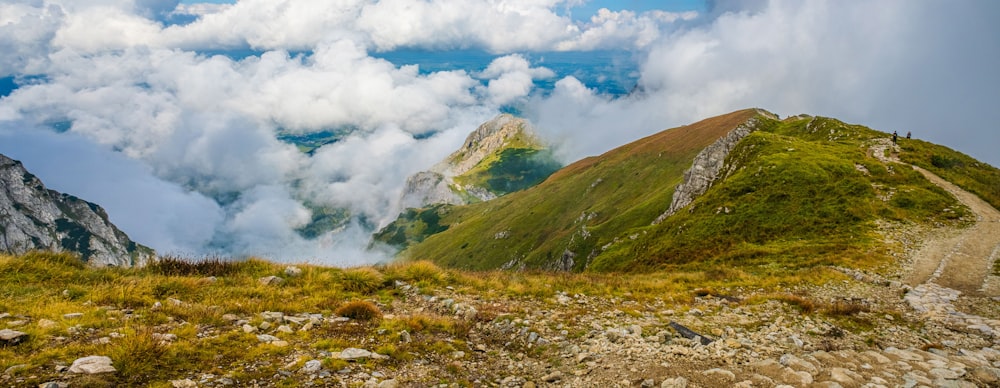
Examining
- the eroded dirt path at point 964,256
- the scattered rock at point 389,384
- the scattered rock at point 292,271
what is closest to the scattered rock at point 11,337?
the scattered rock at point 389,384

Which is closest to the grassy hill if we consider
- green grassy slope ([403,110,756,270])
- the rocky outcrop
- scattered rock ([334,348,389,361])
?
the rocky outcrop

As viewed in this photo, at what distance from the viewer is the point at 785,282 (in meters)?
21.9

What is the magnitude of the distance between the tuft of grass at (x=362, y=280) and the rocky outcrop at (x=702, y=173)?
227 ft

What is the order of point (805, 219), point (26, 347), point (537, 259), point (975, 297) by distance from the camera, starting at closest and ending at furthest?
point (26, 347) < point (975, 297) < point (805, 219) < point (537, 259)

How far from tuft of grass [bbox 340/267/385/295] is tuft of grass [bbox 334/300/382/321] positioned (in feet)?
11.3

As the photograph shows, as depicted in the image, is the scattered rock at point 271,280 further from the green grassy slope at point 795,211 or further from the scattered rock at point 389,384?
the green grassy slope at point 795,211

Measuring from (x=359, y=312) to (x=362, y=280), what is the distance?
4.45 meters

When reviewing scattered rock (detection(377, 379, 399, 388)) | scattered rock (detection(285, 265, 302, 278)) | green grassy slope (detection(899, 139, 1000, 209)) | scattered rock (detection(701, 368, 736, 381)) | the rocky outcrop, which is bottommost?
scattered rock (detection(701, 368, 736, 381))

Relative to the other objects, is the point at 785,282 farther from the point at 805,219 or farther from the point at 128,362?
the point at 128,362

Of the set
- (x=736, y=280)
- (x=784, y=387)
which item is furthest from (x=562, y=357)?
(x=736, y=280)

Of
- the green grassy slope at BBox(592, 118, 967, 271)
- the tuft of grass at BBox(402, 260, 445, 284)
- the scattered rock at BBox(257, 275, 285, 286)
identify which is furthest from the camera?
the green grassy slope at BBox(592, 118, 967, 271)

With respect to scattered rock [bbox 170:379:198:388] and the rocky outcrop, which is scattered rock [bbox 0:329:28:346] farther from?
the rocky outcrop

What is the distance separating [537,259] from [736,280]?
430ft

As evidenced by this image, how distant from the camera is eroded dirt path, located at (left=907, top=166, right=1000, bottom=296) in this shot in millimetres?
21562
